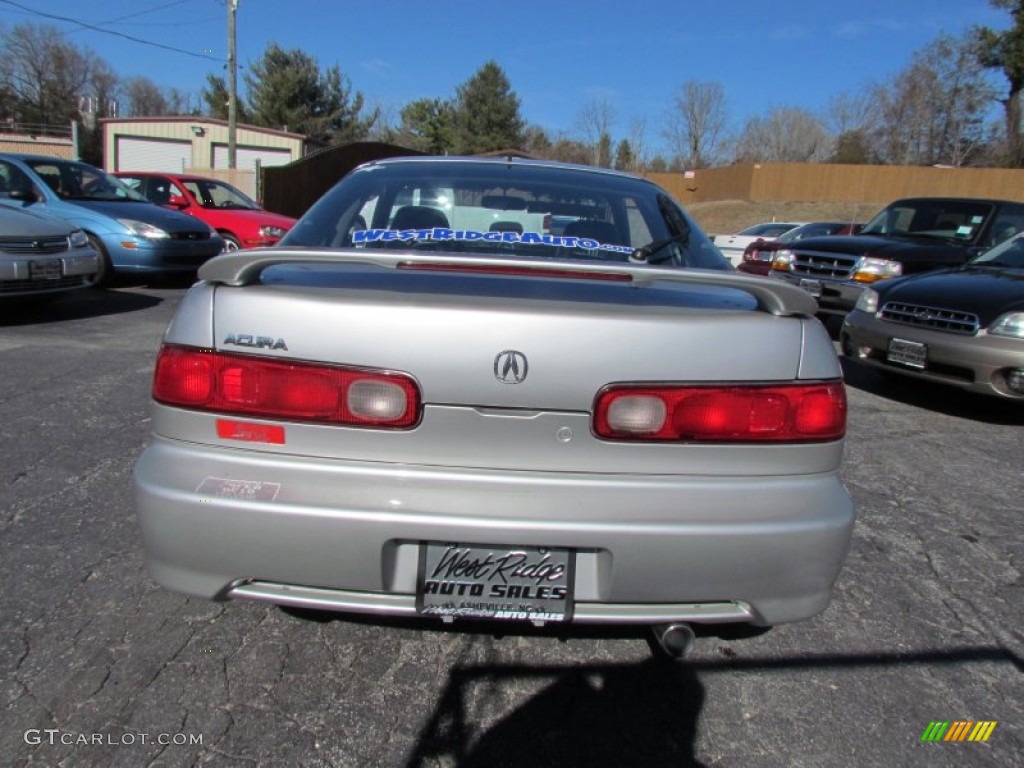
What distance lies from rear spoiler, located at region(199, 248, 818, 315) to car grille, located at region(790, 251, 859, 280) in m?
6.99

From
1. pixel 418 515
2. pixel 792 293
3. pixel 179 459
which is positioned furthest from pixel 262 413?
pixel 792 293

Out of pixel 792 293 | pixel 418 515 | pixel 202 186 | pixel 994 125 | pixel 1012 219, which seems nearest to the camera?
pixel 418 515

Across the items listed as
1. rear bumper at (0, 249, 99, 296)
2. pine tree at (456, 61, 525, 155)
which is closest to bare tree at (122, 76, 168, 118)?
pine tree at (456, 61, 525, 155)

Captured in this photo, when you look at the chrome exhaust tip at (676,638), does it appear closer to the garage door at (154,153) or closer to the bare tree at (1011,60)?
the garage door at (154,153)

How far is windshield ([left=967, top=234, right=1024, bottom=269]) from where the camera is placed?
5.98 meters

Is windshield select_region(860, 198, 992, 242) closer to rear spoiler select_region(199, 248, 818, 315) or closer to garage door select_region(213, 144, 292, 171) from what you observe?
rear spoiler select_region(199, 248, 818, 315)

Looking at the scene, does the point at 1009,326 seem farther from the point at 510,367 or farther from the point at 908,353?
the point at 510,367

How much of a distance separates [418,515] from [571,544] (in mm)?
367

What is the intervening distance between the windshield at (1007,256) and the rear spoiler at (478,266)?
208 inches

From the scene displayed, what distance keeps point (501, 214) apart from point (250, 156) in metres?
32.4

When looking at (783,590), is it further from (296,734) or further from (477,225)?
(477,225)

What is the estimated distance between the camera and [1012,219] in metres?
8.20

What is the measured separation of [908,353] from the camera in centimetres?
543

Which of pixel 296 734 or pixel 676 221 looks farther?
pixel 676 221
